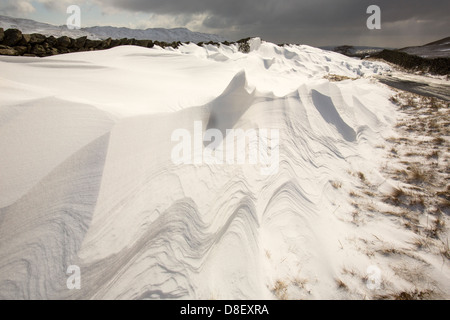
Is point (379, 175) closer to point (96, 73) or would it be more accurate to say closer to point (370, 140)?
point (370, 140)

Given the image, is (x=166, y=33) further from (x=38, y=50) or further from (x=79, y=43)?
(x=38, y=50)

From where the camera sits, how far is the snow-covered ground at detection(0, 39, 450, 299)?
1.43 meters

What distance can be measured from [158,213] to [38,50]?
5939mm

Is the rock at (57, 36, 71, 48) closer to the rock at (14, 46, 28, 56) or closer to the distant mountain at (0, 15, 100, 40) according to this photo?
the rock at (14, 46, 28, 56)

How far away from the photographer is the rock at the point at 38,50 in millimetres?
4830

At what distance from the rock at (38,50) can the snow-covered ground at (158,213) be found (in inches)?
95.5

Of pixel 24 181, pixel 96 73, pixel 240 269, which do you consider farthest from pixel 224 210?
pixel 96 73

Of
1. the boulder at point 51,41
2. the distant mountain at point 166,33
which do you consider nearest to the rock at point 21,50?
the boulder at point 51,41

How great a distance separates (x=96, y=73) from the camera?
3.31 m

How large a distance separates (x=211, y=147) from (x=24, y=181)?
1.75 m

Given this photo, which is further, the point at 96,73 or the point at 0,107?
the point at 96,73

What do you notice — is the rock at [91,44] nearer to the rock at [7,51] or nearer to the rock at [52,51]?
the rock at [52,51]

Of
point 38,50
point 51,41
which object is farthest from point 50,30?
point 38,50

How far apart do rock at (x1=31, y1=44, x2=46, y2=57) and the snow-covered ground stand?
2.43m
